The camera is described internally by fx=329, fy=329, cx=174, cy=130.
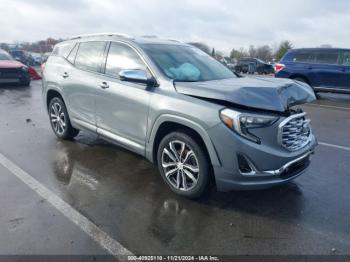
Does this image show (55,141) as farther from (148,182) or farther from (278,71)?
(278,71)

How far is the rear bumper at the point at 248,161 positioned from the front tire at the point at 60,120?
3381 mm

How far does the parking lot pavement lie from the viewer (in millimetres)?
3047

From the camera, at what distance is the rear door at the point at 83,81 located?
4980 mm

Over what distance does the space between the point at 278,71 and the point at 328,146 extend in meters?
8.09

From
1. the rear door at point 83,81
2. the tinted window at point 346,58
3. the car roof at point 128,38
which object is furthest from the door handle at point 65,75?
the tinted window at point 346,58

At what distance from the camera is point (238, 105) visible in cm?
338

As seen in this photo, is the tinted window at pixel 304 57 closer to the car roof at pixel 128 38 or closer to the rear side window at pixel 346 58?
the rear side window at pixel 346 58

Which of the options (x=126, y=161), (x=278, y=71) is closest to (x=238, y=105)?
(x=126, y=161)

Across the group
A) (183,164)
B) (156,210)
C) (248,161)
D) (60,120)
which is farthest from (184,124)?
(60,120)

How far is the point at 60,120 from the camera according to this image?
605cm

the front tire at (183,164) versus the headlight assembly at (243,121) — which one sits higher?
the headlight assembly at (243,121)

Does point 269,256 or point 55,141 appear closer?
point 269,256

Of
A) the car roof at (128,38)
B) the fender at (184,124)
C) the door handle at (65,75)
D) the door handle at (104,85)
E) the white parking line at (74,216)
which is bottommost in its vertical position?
the white parking line at (74,216)

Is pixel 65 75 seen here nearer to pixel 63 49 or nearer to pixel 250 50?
pixel 63 49
